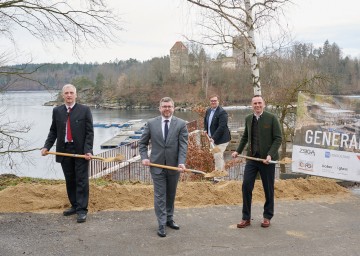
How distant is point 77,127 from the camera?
559 centimetres

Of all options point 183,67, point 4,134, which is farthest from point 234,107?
point 4,134

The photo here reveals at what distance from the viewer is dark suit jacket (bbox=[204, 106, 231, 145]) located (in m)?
7.97

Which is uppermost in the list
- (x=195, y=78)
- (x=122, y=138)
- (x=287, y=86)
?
(x=195, y=78)

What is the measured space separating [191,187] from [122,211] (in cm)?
144

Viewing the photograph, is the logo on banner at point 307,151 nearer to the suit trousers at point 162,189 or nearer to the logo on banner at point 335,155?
the logo on banner at point 335,155

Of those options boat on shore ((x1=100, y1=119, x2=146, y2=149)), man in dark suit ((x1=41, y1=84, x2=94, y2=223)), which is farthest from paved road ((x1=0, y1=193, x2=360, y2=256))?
boat on shore ((x1=100, y1=119, x2=146, y2=149))

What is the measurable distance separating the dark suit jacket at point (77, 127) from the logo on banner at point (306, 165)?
4452 mm

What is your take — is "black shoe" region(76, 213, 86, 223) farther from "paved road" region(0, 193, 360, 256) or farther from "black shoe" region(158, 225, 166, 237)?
"black shoe" region(158, 225, 166, 237)

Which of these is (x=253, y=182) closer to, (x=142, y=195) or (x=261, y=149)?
(x=261, y=149)

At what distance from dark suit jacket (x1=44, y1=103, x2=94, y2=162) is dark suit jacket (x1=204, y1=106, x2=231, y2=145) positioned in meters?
3.21

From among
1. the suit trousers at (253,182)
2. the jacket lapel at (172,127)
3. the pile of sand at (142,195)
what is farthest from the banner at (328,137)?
the jacket lapel at (172,127)

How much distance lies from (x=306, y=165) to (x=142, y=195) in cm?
353

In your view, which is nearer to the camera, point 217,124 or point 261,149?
point 261,149

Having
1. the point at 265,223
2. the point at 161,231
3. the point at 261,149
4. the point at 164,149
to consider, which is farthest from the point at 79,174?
the point at 265,223
